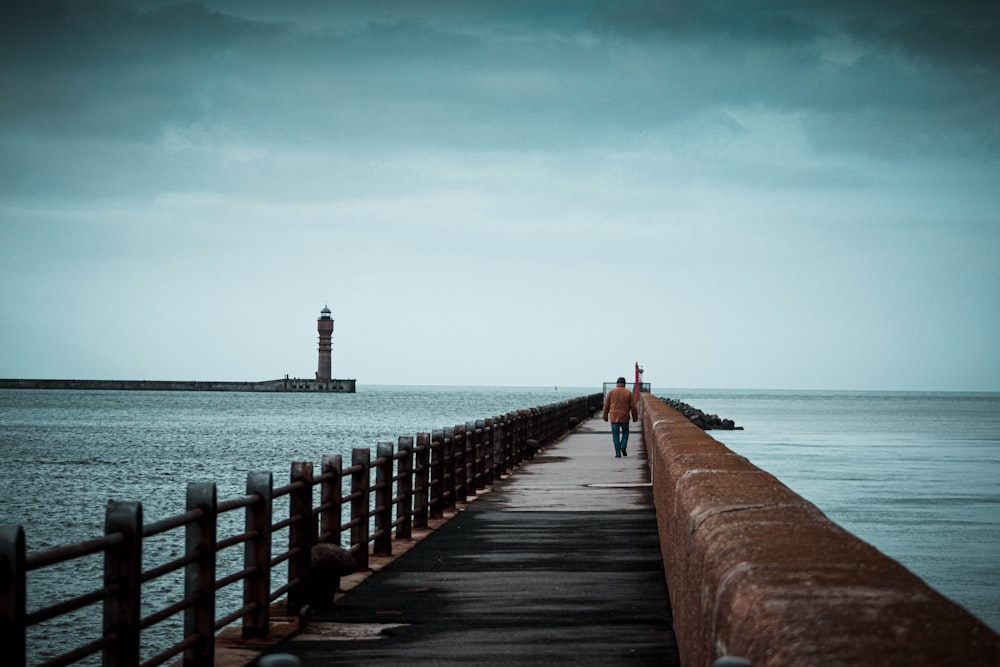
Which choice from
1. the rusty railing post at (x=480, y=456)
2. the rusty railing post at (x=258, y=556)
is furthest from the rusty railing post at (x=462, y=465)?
the rusty railing post at (x=258, y=556)

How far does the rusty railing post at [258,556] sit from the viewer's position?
7953mm

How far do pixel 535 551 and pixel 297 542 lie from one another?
3869 millimetres

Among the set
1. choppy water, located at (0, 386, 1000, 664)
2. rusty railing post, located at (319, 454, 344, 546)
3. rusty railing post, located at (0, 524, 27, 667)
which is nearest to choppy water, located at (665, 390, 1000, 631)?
choppy water, located at (0, 386, 1000, 664)

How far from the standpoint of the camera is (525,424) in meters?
26.7

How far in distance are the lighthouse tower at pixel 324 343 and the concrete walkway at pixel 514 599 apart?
157668 millimetres

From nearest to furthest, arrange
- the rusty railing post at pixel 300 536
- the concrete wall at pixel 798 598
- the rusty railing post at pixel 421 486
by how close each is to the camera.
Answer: the concrete wall at pixel 798 598 → the rusty railing post at pixel 300 536 → the rusty railing post at pixel 421 486

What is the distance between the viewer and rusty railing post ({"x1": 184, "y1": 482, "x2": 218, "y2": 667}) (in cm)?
702

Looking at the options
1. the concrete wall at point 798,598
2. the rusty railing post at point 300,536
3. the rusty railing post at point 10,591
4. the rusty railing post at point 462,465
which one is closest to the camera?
the concrete wall at point 798,598

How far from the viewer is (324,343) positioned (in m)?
177

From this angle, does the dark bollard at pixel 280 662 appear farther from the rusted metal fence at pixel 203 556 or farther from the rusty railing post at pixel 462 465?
the rusty railing post at pixel 462 465

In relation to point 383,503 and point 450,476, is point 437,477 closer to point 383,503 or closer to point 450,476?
point 450,476

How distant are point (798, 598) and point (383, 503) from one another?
9176 millimetres

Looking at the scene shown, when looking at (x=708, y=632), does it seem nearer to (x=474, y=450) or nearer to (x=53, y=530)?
(x=474, y=450)

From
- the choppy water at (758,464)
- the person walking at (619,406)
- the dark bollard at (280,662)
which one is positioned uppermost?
the person walking at (619,406)
